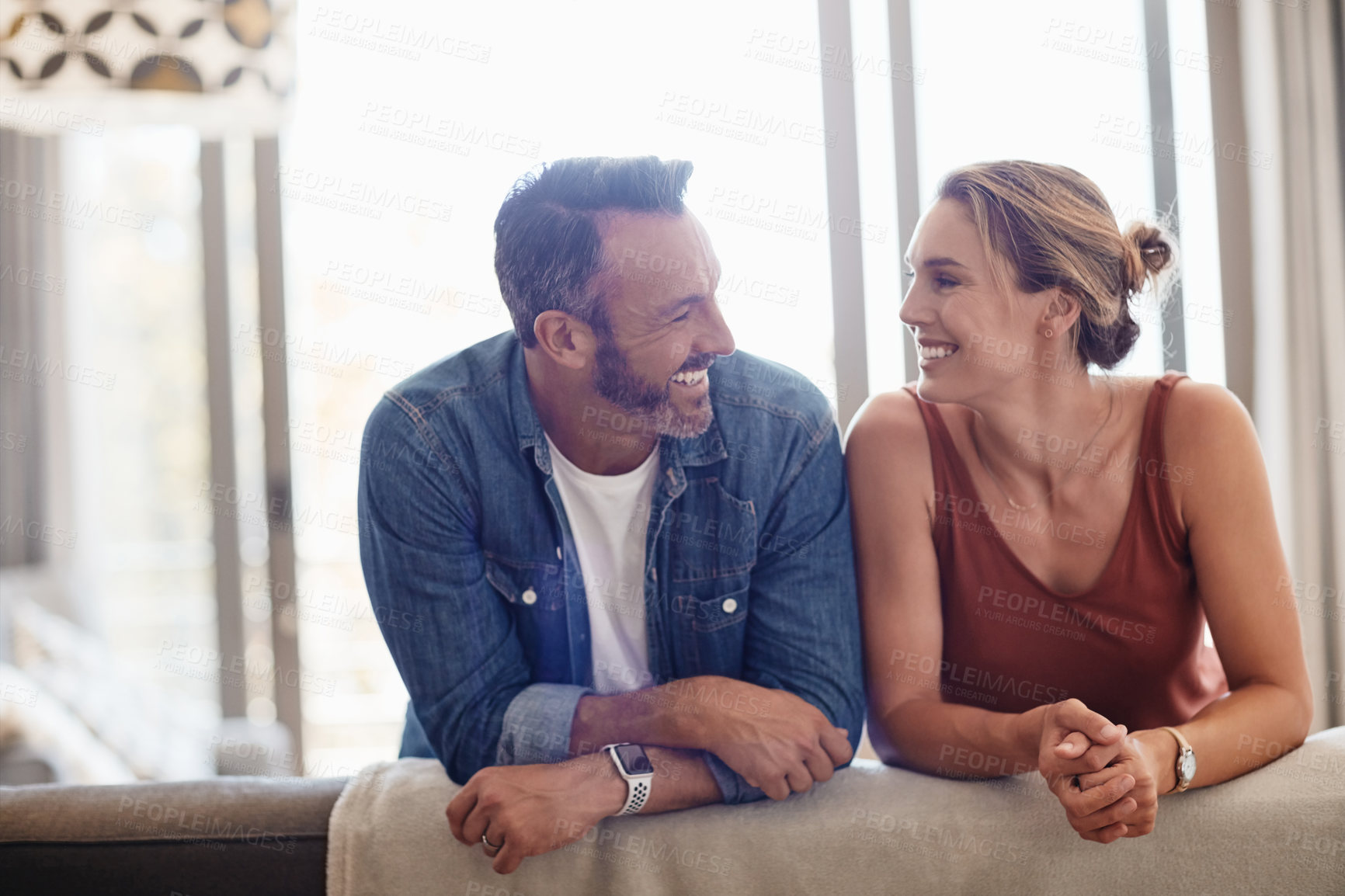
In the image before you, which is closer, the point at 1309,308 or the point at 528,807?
the point at 528,807

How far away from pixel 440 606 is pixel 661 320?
0.46 m

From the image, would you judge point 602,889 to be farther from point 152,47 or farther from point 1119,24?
point 1119,24

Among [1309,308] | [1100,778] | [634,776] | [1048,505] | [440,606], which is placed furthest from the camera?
[1309,308]

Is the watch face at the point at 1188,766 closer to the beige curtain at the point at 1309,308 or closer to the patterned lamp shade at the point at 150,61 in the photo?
the beige curtain at the point at 1309,308

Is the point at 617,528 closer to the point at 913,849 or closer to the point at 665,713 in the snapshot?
the point at 665,713

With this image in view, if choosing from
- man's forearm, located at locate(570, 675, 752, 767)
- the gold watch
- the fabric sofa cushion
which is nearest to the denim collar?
man's forearm, located at locate(570, 675, 752, 767)

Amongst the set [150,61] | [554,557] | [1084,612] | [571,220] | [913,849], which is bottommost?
[913,849]

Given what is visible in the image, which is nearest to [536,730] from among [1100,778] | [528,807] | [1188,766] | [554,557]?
[528,807]

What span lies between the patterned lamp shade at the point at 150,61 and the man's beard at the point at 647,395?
54 centimetres

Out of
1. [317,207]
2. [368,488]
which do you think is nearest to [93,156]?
[317,207]

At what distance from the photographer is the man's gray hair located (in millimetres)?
1285

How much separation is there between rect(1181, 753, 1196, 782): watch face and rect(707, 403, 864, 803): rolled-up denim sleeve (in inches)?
14.2

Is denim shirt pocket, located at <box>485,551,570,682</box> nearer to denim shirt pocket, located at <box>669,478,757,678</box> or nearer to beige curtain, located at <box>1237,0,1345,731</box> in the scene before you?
denim shirt pocket, located at <box>669,478,757,678</box>

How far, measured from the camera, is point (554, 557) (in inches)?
49.7
